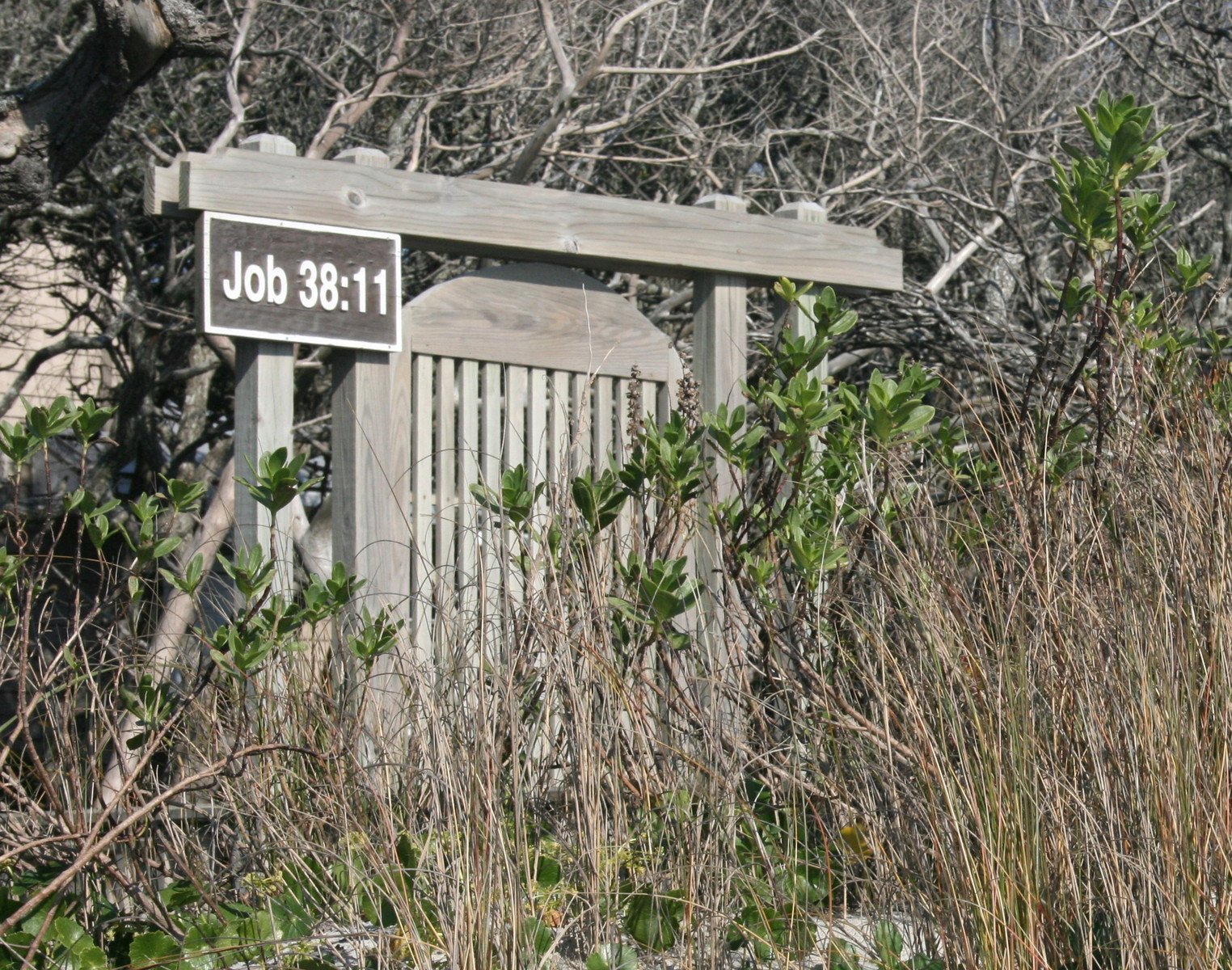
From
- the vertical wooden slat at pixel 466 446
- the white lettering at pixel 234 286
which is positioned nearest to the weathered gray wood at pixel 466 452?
the vertical wooden slat at pixel 466 446

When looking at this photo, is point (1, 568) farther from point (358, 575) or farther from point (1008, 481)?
point (1008, 481)

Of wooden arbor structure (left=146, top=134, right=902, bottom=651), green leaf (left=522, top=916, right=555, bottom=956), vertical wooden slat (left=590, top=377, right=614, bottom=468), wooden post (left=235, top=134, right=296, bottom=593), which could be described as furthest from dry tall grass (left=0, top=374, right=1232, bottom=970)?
vertical wooden slat (left=590, top=377, right=614, bottom=468)

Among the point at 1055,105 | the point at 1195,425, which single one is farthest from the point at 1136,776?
the point at 1055,105

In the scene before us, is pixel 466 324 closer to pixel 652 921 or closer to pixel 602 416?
pixel 602 416

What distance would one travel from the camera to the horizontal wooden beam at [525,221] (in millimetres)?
3615

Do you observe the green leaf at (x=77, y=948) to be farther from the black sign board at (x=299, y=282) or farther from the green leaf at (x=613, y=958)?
the black sign board at (x=299, y=282)

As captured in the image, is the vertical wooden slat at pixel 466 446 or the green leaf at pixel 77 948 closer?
the green leaf at pixel 77 948

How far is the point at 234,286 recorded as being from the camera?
3.58 metres

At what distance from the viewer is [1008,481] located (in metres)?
3.05

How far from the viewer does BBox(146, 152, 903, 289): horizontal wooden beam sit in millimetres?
3615

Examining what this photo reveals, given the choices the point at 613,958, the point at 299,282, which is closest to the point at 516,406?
the point at 299,282

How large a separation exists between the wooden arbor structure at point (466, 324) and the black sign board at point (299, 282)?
0.04 m

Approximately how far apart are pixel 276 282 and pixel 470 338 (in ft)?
1.91

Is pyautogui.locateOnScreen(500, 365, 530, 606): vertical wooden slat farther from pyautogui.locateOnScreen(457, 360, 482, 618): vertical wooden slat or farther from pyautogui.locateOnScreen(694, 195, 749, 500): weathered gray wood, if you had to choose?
pyautogui.locateOnScreen(694, 195, 749, 500): weathered gray wood
